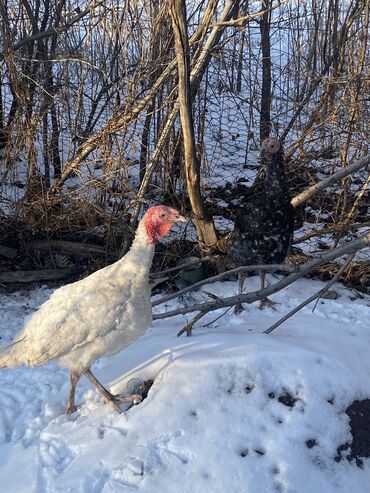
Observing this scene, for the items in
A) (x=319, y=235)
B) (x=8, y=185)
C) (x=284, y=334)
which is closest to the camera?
(x=284, y=334)

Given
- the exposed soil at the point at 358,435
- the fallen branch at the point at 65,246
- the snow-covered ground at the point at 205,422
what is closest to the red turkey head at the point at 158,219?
the snow-covered ground at the point at 205,422

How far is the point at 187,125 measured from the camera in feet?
14.3

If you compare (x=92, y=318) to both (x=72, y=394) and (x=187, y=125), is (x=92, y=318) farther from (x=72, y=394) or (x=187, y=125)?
(x=187, y=125)

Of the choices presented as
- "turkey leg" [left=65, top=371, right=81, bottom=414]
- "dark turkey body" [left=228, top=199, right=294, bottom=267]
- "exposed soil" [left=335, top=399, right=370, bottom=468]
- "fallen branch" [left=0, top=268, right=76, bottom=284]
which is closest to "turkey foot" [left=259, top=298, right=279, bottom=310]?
"dark turkey body" [left=228, top=199, right=294, bottom=267]

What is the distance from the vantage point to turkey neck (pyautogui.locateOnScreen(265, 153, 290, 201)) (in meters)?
4.14

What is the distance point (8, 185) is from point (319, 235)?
3.06 meters

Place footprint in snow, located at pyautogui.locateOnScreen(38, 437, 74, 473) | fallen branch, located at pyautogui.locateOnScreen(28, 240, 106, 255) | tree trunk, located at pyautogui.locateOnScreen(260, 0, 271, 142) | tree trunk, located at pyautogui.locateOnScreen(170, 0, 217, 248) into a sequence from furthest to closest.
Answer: tree trunk, located at pyautogui.locateOnScreen(260, 0, 271, 142)
fallen branch, located at pyautogui.locateOnScreen(28, 240, 106, 255)
tree trunk, located at pyautogui.locateOnScreen(170, 0, 217, 248)
footprint in snow, located at pyautogui.locateOnScreen(38, 437, 74, 473)

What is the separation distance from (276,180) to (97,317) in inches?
79.4

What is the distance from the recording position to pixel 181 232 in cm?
539

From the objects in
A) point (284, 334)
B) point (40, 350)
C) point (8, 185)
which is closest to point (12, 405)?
point (40, 350)

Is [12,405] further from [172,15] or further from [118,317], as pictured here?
[172,15]

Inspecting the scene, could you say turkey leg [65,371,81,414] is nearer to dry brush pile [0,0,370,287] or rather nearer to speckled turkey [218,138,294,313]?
speckled turkey [218,138,294,313]

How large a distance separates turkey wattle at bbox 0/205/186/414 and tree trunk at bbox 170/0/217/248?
1624 mm

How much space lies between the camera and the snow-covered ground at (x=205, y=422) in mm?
2406
